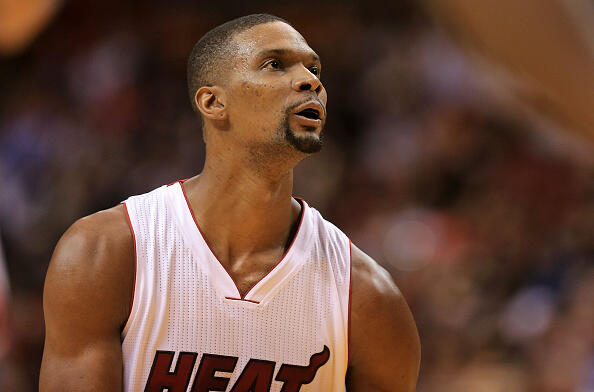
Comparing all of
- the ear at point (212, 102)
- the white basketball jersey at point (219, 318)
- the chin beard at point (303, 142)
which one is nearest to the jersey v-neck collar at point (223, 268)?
the white basketball jersey at point (219, 318)

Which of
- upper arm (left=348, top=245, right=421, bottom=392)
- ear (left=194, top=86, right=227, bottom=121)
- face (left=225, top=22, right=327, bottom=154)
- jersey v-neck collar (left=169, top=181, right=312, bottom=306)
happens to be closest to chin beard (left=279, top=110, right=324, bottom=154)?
face (left=225, top=22, right=327, bottom=154)

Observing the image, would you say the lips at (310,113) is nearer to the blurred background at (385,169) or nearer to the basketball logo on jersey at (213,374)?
the basketball logo on jersey at (213,374)

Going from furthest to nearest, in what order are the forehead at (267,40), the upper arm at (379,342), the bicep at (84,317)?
the upper arm at (379,342), the forehead at (267,40), the bicep at (84,317)

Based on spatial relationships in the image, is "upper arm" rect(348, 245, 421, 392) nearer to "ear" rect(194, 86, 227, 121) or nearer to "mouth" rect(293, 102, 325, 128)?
"mouth" rect(293, 102, 325, 128)

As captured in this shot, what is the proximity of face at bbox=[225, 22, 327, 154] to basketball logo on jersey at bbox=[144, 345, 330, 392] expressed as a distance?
30.4 inches

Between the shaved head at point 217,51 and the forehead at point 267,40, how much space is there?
2 cm

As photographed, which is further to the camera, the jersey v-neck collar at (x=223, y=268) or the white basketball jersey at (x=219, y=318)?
the jersey v-neck collar at (x=223, y=268)

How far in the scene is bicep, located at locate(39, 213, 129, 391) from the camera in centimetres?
260

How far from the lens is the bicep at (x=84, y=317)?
8.54 ft

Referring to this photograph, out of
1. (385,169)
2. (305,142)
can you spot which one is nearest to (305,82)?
(305,142)

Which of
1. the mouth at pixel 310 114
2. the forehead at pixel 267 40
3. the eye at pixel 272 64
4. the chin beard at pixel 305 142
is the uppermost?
the forehead at pixel 267 40

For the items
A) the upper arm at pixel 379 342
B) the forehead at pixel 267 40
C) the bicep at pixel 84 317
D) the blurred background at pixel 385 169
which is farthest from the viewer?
the blurred background at pixel 385 169

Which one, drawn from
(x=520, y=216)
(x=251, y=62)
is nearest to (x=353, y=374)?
(x=251, y=62)

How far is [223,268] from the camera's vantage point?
288cm
